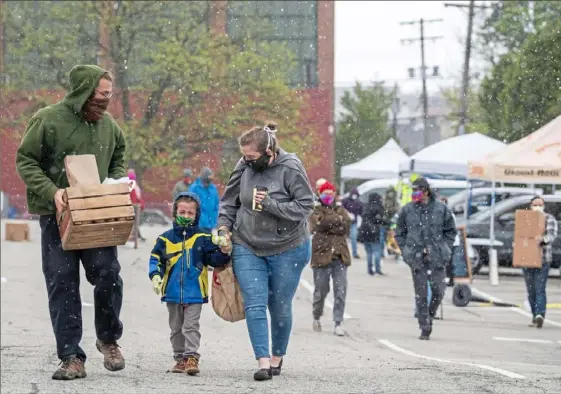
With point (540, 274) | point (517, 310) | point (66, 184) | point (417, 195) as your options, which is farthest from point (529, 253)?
point (66, 184)

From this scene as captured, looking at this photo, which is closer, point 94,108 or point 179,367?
point 94,108

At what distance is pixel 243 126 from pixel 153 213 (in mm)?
16188

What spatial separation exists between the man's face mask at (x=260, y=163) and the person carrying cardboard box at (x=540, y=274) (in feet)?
29.5

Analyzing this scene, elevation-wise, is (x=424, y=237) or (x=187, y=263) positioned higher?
(x=187, y=263)

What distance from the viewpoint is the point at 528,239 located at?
685 inches

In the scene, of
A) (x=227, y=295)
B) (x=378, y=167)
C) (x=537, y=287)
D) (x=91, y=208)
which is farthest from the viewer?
(x=378, y=167)

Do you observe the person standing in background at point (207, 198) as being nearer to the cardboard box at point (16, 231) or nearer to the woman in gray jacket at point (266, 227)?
the woman in gray jacket at point (266, 227)

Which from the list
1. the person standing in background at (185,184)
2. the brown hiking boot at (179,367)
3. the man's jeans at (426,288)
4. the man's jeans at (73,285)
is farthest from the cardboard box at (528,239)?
the man's jeans at (73,285)

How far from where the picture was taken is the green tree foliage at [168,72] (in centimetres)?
3709

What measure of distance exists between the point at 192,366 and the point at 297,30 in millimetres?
43826

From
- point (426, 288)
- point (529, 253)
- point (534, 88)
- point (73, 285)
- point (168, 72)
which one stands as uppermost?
point (168, 72)

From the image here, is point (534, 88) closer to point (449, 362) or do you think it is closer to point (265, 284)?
point (449, 362)

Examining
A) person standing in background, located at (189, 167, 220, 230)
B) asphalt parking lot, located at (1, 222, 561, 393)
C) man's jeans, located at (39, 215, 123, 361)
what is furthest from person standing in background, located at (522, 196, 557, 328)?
man's jeans, located at (39, 215, 123, 361)

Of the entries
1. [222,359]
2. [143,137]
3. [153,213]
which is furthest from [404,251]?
[153,213]
